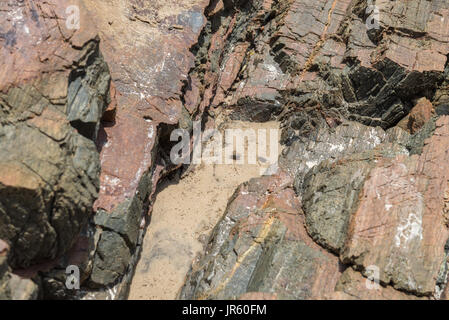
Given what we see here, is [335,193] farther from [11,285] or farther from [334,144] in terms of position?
[11,285]

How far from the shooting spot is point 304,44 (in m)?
→ 10.6

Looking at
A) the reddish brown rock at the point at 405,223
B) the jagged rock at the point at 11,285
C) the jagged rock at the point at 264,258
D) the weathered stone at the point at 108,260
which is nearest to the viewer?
the jagged rock at the point at 11,285

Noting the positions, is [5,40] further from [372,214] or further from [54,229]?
[372,214]

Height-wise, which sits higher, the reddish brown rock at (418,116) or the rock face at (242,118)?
the rock face at (242,118)

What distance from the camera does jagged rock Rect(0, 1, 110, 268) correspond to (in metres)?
5.95

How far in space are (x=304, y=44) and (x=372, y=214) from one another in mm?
4723
